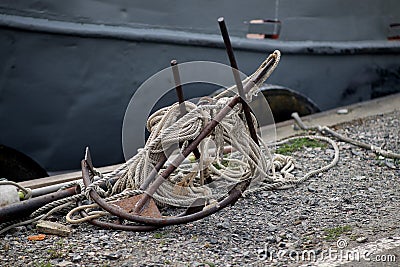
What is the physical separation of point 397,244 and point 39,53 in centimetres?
302

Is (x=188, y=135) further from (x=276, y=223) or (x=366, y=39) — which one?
(x=366, y=39)

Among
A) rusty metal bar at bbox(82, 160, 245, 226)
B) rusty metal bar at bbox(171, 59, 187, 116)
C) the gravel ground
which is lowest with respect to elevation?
the gravel ground

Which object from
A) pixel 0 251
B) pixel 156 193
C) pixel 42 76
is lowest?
pixel 0 251

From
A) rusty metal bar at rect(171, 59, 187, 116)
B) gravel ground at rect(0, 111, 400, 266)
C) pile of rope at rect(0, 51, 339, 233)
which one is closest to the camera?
gravel ground at rect(0, 111, 400, 266)

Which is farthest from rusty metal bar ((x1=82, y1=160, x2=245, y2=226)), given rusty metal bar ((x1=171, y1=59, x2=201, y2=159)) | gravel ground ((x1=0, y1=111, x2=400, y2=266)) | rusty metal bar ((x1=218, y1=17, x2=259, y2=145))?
rusty metal bar ((x1=171, y1=59, x2=201, y2=159))

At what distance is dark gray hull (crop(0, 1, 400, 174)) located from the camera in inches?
184

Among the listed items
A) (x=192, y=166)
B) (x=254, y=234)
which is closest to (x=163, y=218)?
(x=254, y=234)

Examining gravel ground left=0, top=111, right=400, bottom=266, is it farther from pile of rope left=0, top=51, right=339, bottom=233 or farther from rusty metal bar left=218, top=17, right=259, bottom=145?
rusty metal bar left=218, top=17, right=259, bottom=145

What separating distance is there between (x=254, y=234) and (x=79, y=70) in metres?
2.29

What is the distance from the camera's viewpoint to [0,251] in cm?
303

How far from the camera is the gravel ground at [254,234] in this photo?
2.91 metres

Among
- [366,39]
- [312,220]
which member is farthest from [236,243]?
[366,39]

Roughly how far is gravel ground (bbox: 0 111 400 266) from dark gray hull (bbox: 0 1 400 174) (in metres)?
1.60

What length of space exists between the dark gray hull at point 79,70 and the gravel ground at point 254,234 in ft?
5.25
